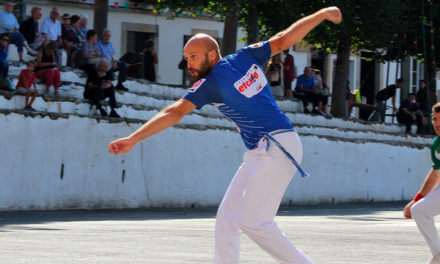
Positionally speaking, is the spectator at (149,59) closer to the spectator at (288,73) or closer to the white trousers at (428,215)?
the spectator at (288,73)

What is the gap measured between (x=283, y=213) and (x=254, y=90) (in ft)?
38.6

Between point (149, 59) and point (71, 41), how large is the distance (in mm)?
2719

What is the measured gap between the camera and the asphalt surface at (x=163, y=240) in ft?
29.2

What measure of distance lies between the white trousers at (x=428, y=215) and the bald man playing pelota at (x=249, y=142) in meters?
2.34

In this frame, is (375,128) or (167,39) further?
(167,39)

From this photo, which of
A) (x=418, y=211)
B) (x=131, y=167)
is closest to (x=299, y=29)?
(x=418, y=211)

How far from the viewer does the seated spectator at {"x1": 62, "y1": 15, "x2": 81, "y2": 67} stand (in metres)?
21.6

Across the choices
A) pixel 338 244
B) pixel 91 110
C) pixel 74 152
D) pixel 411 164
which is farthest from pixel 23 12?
pixel 338 244

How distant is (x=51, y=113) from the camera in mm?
16891

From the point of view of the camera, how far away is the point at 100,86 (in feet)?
62.4

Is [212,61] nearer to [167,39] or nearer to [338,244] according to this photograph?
[338,244]

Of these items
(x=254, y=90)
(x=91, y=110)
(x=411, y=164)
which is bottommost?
(x=411, y=164)

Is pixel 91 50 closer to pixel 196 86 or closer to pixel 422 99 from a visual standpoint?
pixel 422 99

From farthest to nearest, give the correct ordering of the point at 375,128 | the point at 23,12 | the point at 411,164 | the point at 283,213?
1. the point at 375,128
2. the point at 411,164
3. the point at 23,12
4. the point at 283,213
